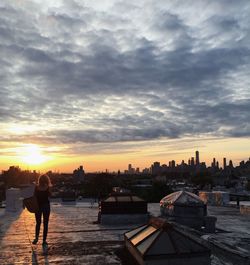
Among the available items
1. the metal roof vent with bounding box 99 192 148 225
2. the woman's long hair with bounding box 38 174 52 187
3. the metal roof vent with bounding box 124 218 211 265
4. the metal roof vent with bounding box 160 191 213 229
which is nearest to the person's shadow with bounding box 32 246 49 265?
the woman's long hair with bounding box 38 174 52 187

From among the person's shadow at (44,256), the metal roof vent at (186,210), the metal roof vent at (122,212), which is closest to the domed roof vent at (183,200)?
the metal roof vent at (186,210)

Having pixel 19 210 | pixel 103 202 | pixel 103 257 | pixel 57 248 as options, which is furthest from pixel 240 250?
pixel 19 210


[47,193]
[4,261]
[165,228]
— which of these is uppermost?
[47,193]

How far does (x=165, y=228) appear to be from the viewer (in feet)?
23.5

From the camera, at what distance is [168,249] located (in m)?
6.68

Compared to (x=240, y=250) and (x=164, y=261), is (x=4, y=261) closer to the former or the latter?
(x=164, y=261)

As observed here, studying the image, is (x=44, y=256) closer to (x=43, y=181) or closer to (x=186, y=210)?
(x=43, y=181)

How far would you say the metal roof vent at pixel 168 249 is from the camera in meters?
6.57

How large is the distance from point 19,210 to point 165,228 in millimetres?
14377

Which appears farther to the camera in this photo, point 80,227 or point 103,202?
point 103,202

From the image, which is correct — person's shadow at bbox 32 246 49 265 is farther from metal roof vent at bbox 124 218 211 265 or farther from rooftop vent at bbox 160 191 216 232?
rooftop vent at bbox 160 191 216 232

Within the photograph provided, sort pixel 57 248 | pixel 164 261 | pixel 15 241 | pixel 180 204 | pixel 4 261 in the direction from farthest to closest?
pixel 180 204 < pixel 15 241 < pixel 57 248 < pixel 4 261 < pixel 164 261

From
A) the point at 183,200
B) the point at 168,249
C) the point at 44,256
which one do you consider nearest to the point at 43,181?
the point at 44,256

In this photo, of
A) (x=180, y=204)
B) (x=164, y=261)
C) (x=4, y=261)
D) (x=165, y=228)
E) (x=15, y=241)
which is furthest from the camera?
(x=180, y=204)
